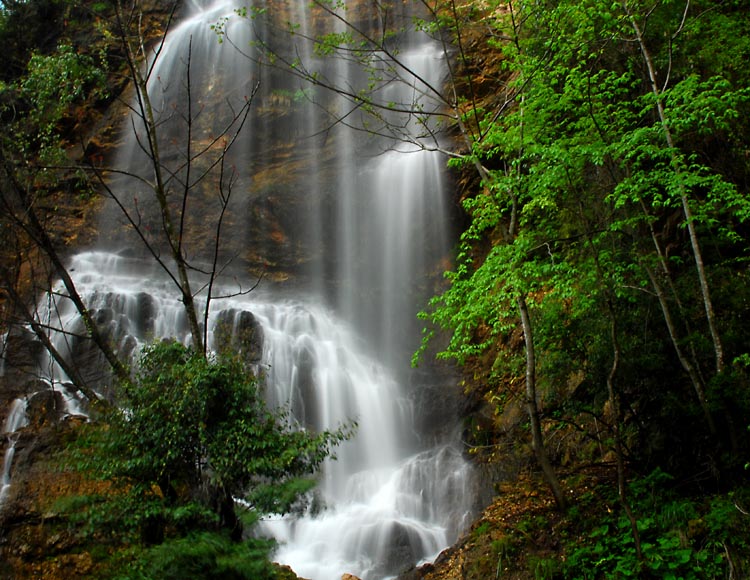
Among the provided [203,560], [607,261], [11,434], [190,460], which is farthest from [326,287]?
[203,560]

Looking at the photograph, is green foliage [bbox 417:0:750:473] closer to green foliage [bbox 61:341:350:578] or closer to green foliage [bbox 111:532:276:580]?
green foliage [bbox 61:341:350:578]

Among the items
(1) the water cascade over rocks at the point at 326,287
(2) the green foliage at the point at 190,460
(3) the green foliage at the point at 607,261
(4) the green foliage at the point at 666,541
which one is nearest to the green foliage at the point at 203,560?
(2) the green foliage at the point at 190,460

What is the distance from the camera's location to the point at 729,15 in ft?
28.4

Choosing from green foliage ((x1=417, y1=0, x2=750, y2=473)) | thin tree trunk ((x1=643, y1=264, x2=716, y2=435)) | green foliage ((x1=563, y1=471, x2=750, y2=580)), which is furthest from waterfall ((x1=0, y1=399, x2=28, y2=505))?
thin tree trunk ((x1=643, y1=264, x2=716, y2=435))

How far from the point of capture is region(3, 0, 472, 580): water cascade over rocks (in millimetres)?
9867

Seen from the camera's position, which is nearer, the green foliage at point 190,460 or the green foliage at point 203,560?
the green foliage at point 203,560

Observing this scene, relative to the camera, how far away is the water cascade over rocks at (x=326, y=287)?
388 inches

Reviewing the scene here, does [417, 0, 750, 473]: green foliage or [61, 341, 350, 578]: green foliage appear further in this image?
[417, 0, 750, 473]: green foliage

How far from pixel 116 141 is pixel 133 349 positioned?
10199mm

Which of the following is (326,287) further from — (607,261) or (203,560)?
(203,560)

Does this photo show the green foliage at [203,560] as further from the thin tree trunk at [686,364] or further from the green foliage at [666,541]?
the thin tree trunk at [686,364]

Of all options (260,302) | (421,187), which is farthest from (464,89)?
(260,302)

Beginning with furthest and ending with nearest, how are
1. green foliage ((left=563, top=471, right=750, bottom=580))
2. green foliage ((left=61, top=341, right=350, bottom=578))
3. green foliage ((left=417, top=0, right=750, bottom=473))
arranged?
1. green foliage ((left=417, top=0, right=750, bottom=473))
2. green foliage ((left=61, top=341, right=350, bottom=578))
3. green foliage ((left=563, top=471, right=750, bottom=580))

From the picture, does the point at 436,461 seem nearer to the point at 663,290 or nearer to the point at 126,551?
the point at 663,290
